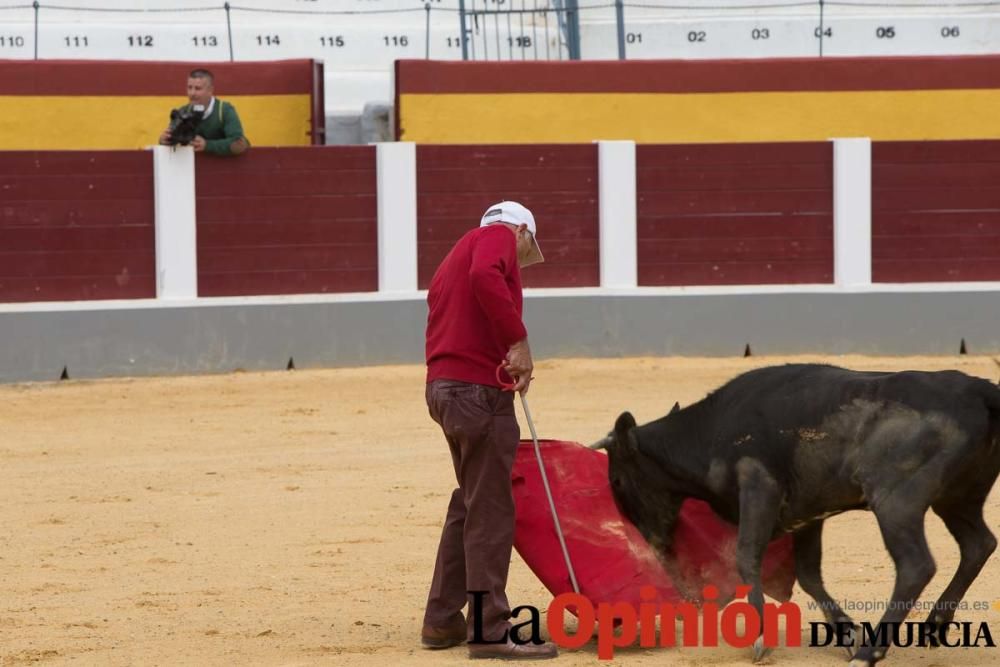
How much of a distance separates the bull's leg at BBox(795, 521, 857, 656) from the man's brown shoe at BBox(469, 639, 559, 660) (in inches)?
28.6

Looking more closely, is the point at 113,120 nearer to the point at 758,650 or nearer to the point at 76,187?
the point at 76,187

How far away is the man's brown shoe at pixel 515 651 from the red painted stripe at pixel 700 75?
7989mm

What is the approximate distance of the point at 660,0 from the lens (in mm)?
16188

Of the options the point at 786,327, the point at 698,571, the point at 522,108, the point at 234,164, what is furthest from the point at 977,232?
the point at 698,571

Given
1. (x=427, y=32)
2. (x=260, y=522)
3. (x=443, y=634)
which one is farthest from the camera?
(x=427, y=32)

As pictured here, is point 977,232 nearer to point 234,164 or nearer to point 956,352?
point 956,352

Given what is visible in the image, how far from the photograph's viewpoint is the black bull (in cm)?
427

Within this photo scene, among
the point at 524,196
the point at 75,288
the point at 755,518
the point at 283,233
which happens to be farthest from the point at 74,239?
the point at 755,518

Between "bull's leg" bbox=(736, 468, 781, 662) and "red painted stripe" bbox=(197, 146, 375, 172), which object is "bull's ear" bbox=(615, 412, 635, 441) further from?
"red painted stripe" bbox=(197, 146, 375, 172)

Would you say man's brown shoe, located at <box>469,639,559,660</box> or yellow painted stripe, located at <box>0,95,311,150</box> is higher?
yellow painted stripe, located at <box>0,95,311,150</box>

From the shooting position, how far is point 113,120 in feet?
40.7

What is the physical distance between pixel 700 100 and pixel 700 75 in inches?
6.9

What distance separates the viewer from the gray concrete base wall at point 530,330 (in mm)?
10664

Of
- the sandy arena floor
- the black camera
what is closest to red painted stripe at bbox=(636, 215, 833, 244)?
the sandy arena floor
